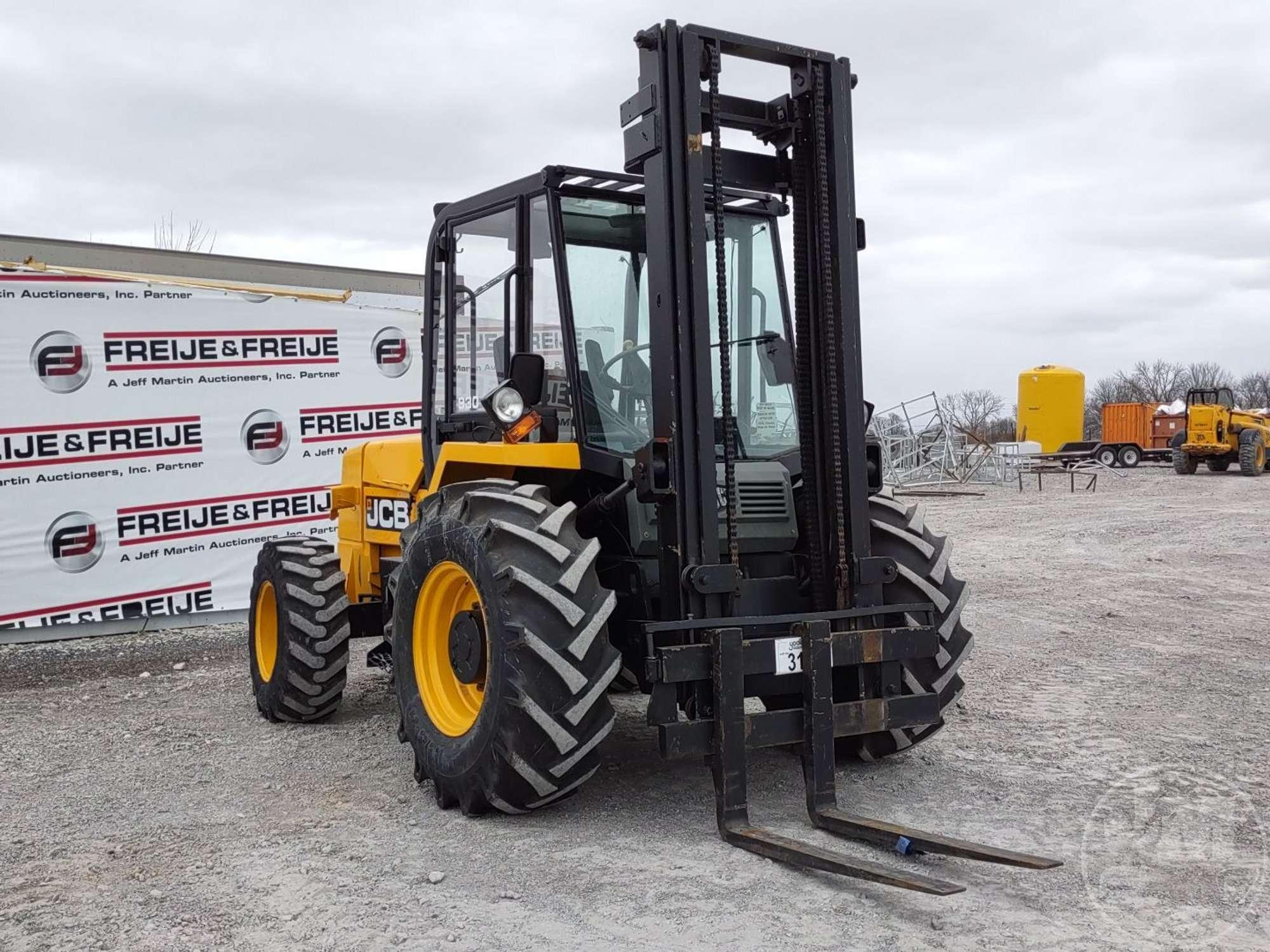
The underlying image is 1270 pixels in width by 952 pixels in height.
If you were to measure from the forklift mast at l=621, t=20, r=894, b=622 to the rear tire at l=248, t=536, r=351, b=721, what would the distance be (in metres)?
2.68

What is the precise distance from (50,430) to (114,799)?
572 cm

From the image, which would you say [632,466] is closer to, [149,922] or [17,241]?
[149,922]

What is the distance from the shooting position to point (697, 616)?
4.64 meters

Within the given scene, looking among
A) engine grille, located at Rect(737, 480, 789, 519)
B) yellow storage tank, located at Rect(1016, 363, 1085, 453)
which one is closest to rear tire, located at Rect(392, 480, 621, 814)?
engine grille, located at Rect(737, 480, 789, 519)

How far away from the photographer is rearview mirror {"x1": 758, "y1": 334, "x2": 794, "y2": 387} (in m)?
5.57

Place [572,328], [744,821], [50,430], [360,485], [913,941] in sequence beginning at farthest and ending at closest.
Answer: [50,430] < [360,485] < [572,328] < [744,821] < [913,941]

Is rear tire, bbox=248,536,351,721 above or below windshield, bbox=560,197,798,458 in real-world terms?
below

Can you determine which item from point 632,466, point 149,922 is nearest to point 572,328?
point 632,466

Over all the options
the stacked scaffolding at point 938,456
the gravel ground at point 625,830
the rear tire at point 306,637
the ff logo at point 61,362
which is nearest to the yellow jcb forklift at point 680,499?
the gravel ground at point 625,830

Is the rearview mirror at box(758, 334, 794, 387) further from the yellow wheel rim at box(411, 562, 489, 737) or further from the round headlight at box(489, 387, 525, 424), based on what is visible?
the yellow wheel rim at box(411, 562, 489, 737)

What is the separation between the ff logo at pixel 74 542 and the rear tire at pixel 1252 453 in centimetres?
2892

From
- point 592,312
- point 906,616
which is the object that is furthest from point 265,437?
point 906,616

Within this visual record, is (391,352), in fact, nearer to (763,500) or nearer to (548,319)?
(548,319)

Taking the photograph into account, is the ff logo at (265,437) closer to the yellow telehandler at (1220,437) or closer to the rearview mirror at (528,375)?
the rearview mirror at (528,375)
